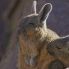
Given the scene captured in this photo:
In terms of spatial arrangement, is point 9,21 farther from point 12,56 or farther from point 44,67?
point 12,56

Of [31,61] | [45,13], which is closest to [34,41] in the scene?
[31,61]

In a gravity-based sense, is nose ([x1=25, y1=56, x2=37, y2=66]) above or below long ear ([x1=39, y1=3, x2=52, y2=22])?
below

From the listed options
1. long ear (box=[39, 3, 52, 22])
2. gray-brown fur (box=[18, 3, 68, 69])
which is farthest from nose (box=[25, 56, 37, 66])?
long ear (box=[39, 3, 52, 22])

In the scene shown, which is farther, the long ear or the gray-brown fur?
the long ear

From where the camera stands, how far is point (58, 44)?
5.52 ft

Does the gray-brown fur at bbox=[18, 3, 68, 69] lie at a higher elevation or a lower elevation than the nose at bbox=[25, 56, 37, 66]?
higher

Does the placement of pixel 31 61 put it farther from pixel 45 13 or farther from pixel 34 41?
pixel 45 13

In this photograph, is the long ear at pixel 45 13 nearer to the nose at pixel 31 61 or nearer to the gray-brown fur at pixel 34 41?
the gray-brown fur at pixel 34 41

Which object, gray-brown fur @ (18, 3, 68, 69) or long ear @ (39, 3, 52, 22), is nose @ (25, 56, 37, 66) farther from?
long ear @ (39, 3, 52, 22)

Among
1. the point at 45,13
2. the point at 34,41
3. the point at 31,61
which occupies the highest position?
the point at 45,13

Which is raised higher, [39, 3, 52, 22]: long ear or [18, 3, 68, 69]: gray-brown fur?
[39, 3, 52, 22]: long ear

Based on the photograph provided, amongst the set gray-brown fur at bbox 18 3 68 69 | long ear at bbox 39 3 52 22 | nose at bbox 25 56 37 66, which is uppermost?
long ear at bbox 39 3 52 22

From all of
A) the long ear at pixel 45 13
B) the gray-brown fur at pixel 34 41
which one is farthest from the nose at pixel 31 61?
the long ear at pixel 45 13

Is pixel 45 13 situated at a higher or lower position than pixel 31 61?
higher
